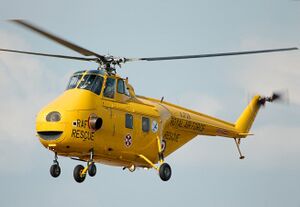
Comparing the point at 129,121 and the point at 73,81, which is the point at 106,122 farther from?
the point at 73,81

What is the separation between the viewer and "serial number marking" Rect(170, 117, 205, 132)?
31.6 m

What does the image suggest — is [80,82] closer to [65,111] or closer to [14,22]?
[65,111]

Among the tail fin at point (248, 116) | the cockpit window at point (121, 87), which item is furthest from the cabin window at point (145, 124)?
the tail fin at point (248, 116)

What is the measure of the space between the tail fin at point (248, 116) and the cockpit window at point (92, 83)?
11590 millimetres

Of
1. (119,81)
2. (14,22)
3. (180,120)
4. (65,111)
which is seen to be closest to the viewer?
(14,22)

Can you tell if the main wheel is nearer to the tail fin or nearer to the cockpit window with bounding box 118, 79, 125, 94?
the cockpit window with bounding box 118, 79, 125, 94

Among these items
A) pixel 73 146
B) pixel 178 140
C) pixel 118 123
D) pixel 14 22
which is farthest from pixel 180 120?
pixel 14 22

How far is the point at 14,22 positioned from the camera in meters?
23.9

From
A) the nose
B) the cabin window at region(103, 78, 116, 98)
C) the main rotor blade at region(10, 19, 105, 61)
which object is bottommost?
the nose

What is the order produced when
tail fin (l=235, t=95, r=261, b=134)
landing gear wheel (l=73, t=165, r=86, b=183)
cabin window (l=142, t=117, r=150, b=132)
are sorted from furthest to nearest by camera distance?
tail fin (l=235, t=95, r=261, b=134) → cabin window (l=142, t=117, r=150, b=132) → landing gear wheel (l=73, t=165, r=86, b=183)

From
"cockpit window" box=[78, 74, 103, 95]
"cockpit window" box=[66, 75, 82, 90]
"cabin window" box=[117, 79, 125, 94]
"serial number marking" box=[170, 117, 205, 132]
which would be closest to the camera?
"cockpit window" box=[78, 74, 103, 95]

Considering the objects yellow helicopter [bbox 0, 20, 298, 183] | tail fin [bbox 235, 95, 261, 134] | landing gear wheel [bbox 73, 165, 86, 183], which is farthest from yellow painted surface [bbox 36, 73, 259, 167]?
tail fin [bbox 235, 95, 261, 134]

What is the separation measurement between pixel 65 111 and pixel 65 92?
5.08 ft

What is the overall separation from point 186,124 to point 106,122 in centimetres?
640
